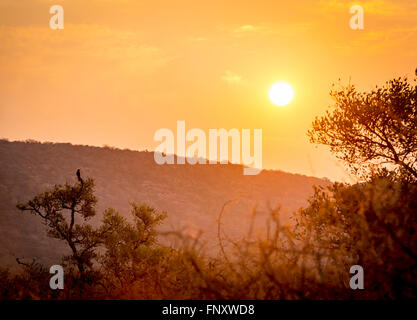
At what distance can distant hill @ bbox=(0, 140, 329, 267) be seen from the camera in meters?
65.9

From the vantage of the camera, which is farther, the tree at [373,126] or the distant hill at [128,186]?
the distant hill at [128,186]

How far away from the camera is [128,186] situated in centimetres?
9725

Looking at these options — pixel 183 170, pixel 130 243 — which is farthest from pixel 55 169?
pixel 130 243

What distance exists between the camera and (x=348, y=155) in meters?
19.3

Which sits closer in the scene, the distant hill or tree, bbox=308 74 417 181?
tree, bbox=308 74 417 181

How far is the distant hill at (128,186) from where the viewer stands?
65.9 meters

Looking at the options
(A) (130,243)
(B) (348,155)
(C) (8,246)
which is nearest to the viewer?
(B) (348,155)

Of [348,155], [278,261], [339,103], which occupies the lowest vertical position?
[278,261]

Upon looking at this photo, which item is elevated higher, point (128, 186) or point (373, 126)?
point (128, 186)

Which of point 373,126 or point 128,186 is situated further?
point 128,186
